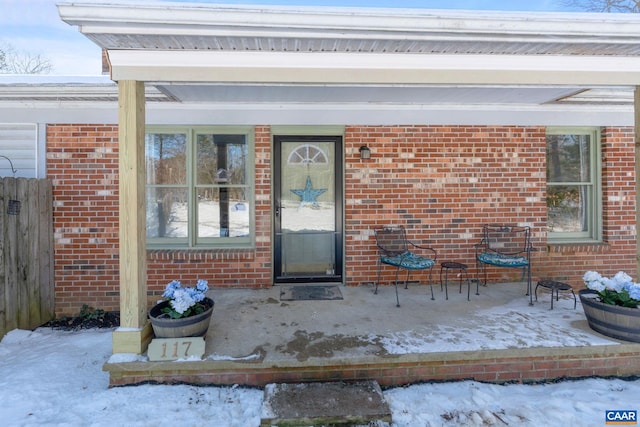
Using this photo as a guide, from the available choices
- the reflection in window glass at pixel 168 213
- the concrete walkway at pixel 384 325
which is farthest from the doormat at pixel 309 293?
the reflection in window glass at pixel 168 213

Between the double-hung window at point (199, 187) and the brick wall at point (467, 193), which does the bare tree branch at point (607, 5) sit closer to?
the brick wall at point (467, 193)

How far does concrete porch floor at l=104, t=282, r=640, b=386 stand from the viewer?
277cm

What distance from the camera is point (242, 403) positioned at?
2650 millimetres

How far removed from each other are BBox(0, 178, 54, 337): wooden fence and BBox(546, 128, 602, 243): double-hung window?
6386 mm

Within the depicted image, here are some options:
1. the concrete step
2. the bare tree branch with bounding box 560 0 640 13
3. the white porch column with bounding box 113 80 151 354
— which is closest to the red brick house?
the white porch column with bounding box 113 80 151 354

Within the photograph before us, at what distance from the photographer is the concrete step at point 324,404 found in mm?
2398

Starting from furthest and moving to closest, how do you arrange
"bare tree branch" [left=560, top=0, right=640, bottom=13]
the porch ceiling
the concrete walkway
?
"bare tree branch" [left=560, top=0, right=640, bottom=13] < the concrete walkway < the porch ceiling

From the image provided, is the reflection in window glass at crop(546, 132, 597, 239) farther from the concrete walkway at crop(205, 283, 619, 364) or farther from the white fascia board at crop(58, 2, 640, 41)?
the white fascia board at crop(58, 2, 640, 41)

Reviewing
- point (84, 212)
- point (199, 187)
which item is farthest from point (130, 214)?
point (84, 212)

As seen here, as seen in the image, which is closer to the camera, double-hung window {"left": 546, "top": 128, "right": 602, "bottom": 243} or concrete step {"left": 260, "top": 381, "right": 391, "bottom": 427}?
concrete step {"left": 260, "top": 381, "right": 391, "bottom": 427}

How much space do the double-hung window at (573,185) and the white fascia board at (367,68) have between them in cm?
190

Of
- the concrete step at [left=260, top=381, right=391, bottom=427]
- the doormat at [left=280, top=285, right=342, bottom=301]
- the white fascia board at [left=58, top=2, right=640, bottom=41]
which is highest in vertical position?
the white fascia board at [left=58, top=2, right=640, bottom=41]

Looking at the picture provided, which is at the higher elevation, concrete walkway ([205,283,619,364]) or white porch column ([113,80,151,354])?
white porch column ([113,80,151,354])
